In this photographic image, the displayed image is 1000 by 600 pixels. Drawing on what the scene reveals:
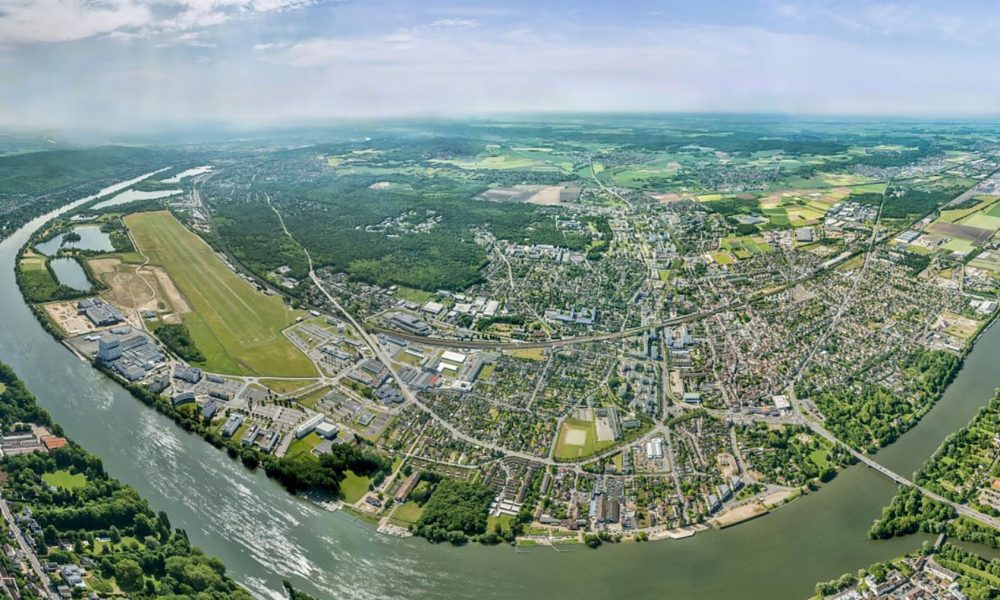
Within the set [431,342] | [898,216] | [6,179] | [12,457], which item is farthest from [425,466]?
[6,179]

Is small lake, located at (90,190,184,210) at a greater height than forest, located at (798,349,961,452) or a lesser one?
greater

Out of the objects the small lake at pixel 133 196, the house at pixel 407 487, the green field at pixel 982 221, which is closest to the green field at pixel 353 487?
the house at pixel 407 487

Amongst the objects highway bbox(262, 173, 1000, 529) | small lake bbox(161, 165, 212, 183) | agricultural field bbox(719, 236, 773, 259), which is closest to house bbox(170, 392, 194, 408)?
highway bbox(262, 173, 1000, 529)

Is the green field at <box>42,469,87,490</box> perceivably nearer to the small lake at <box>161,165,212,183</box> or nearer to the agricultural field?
the agricultural field

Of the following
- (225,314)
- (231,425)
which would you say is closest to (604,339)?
(231,425)

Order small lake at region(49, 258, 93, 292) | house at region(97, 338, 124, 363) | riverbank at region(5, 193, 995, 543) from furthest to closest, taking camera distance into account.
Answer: small lake at region(49, 258, 93, 292) → house at region(97, 338, 124, 363) → riverbank at region(5, 193, 995, 543)

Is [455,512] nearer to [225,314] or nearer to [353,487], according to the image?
[353,487]
